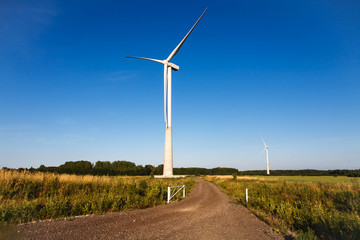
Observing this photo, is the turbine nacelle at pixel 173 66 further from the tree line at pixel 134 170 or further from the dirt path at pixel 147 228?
the dirt path at pixel 147 228

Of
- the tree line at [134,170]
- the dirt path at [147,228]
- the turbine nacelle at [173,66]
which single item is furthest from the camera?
the tree line at [134,170]

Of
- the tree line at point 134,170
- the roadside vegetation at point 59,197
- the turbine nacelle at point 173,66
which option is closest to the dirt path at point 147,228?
the roadside vegetation at point 59,197

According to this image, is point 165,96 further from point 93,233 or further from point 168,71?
point 93,233

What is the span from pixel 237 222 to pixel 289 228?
248cm

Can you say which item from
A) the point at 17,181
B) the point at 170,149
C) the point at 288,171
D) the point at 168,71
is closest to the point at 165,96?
the point at 168,71

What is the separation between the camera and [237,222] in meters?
10.3

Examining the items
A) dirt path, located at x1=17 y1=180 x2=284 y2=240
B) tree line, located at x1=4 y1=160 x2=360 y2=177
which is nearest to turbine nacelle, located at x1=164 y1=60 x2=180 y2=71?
tree line, located at x1=4 y1=160 x2=360 y2=177

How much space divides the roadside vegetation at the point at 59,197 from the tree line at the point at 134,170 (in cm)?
2916

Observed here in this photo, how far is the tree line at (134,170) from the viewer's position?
80938 millimetres

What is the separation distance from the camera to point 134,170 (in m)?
88.8

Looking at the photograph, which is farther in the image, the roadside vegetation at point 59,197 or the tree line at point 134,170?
the tree line at point 134,170

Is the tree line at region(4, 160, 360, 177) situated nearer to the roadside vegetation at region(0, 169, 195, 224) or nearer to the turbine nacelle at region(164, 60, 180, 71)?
the roadside vegetation at region(0, 169, 195, 224)

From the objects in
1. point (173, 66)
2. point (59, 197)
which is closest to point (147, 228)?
point (59, 197)

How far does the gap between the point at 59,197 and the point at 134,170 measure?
8095cm
